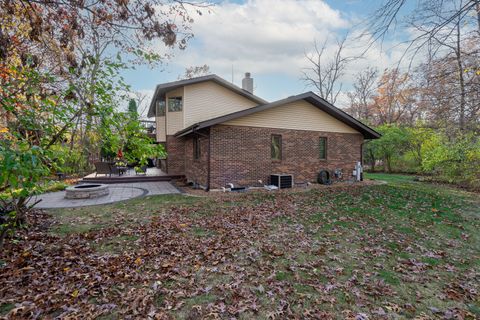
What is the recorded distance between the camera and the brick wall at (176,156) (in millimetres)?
14039

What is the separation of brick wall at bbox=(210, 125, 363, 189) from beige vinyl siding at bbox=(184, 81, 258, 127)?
12.6 ft

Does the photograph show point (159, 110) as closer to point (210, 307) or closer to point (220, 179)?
point (220, 179)

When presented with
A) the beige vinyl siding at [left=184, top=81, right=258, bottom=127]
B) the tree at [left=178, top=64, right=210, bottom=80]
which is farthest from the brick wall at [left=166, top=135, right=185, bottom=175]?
the tree at [left=178, top=64, right=210, bottom=80]

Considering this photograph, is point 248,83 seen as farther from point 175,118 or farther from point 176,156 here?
point 176,156

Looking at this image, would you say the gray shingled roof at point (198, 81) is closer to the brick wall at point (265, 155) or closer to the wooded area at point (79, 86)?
the brick wall at point (265, 155)

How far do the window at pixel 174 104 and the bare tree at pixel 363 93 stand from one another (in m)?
23.1

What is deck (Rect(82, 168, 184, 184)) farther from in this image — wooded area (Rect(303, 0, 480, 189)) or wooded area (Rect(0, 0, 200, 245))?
wooded area (Rect(303, 0, 480, 189))

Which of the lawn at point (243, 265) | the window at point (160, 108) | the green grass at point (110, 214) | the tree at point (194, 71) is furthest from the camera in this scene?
the tree at point (194, 71)

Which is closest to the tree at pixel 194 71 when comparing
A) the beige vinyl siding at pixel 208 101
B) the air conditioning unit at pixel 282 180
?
the beige vinyl siding at pixel 208 101

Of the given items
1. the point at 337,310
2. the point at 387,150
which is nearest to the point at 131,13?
the point at 337,310

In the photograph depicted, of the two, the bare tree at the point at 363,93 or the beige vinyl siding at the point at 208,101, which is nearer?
the beige vinyl siding at the point at 208,101

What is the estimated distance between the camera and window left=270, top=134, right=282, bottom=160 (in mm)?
10906

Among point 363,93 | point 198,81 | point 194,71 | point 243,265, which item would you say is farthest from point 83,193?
point 363,93

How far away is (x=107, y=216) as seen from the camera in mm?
6039
